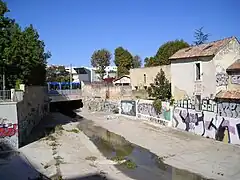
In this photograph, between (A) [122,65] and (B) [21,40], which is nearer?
(B) [21,40]

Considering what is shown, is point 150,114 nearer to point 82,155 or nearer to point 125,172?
point 82,155

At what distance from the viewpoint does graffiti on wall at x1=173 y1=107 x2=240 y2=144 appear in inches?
957

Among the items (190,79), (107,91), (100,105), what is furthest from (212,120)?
(107,91)

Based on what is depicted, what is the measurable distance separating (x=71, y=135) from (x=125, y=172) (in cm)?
1442

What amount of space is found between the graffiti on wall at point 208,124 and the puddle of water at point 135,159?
22.4ft

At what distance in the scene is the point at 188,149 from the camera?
23500 mm

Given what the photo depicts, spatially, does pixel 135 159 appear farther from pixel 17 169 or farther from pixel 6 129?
pixel 6 129

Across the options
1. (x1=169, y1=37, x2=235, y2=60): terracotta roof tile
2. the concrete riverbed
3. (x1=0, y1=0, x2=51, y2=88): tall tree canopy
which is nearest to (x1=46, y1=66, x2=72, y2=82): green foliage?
(x1=0, y1=0, x2=51, y2=88): tall tree canopy

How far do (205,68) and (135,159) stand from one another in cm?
1640

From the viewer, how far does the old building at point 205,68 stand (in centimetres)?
3222

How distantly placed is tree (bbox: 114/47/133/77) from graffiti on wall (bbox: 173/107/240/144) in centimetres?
5487

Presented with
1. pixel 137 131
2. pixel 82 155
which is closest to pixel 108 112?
pixel 137 131

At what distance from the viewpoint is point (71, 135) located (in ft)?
104

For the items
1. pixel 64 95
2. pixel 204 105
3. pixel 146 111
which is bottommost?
pixel 146 111
